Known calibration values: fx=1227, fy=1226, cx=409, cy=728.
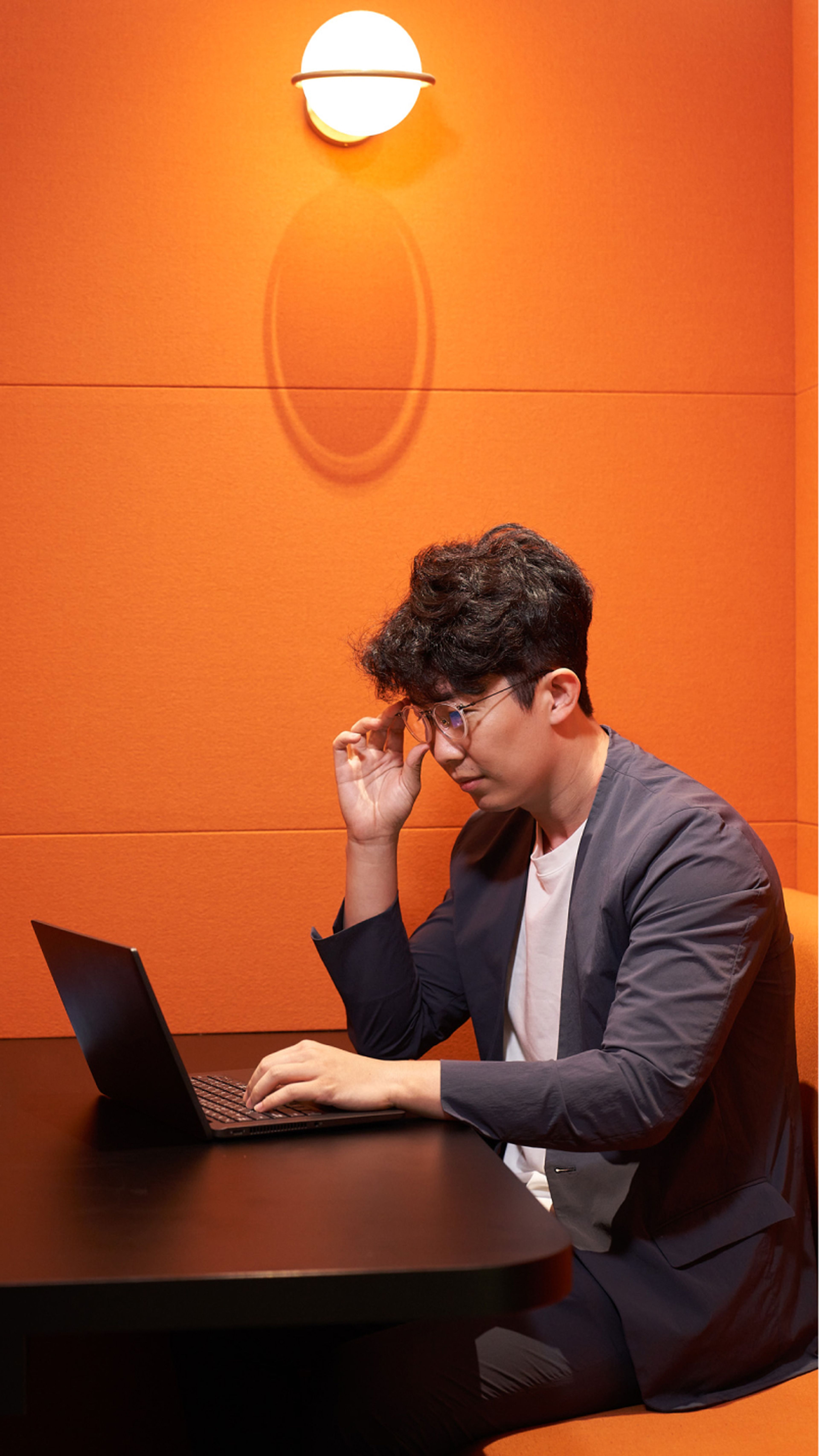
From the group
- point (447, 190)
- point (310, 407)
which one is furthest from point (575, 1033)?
point (447, 190)

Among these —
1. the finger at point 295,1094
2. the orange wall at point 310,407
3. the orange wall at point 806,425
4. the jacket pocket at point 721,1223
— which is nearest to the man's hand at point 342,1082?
the finger at point 295,1094

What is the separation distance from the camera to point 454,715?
1.56 meters

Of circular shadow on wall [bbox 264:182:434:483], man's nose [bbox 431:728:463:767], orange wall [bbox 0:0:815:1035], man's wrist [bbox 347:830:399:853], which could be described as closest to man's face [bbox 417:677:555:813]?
man's nose [bbox 431:728:463:767]

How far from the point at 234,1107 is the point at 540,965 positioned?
507 mm

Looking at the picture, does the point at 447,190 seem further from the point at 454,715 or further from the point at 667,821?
the point at 667,821

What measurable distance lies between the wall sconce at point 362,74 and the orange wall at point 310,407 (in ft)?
0.35

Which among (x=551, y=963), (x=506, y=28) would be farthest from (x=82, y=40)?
(x=551, y=963)

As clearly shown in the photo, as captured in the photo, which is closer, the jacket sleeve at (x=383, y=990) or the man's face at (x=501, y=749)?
the man's face at (x=501, y=749)

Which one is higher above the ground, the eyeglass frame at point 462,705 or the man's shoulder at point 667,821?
the eyeglass frame at point 462,705

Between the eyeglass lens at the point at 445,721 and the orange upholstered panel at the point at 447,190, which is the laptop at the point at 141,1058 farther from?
the orange upholstered panel at the point at 447,190

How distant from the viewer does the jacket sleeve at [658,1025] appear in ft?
4.25

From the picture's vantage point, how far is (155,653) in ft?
7.13

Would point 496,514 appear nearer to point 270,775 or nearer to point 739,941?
point 270,775

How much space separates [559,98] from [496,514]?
2.45 feet
